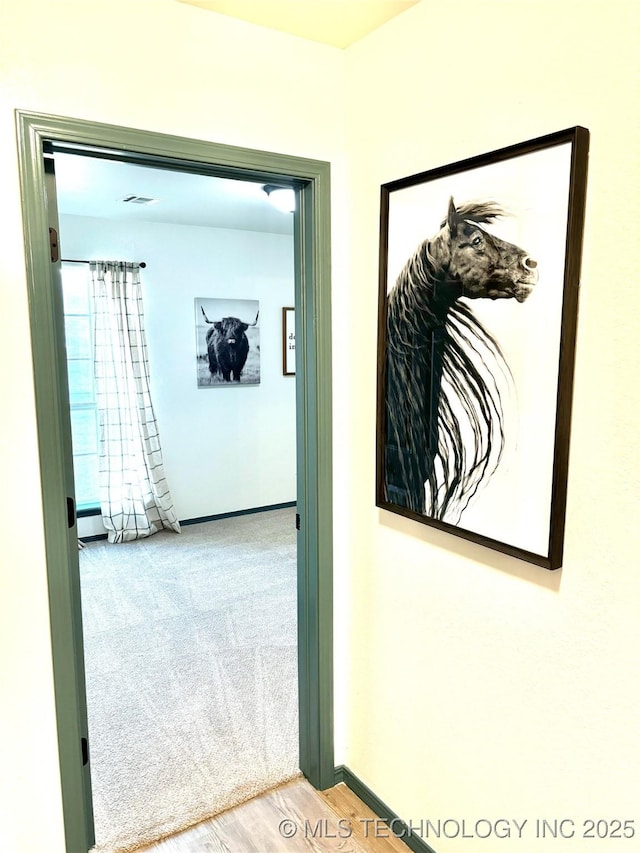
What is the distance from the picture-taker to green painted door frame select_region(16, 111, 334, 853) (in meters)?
1.60

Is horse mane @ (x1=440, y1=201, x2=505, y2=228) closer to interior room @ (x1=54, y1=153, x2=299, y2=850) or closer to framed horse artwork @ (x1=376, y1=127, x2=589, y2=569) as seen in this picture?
framed horse artwork @ (x1=376, y1=127, x2=589, y2=569)

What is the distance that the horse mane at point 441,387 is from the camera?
153cm

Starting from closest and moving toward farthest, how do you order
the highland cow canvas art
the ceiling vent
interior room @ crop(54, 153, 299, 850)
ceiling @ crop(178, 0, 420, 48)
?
ceiling @ crop(178, 0, 420, 48)
interior room @ crop(54, 153, 299, 850)
the ceiling vent
the highland cow canvas art

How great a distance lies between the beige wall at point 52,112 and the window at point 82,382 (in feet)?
10.6

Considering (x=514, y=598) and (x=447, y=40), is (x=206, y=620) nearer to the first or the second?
(x=514, y=598)

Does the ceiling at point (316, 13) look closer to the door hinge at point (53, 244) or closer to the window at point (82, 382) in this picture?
the door hinge at point (53, 244)

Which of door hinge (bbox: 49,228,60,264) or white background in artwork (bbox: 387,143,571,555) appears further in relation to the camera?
door hinge (bbox: 49,228,60,264)

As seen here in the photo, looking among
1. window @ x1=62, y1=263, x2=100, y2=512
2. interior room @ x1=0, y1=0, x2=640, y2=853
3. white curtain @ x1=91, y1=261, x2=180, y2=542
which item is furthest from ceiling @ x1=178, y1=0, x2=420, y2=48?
window @ x1=62, y1=263, x2=100, y2=512

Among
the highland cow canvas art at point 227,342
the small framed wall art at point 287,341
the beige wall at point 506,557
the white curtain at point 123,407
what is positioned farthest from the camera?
the small framed wall art at point 287,341

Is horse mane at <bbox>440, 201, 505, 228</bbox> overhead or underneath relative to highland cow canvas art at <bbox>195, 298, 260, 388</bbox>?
overhead

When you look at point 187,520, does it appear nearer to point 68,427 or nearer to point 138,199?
point 138,199

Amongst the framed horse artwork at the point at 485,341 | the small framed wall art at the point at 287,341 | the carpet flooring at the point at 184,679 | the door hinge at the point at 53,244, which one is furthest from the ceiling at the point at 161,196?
the carpet flooring at the point at 184,679

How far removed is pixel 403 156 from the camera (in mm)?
1780

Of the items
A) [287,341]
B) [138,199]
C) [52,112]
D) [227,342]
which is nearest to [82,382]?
[227,342]
